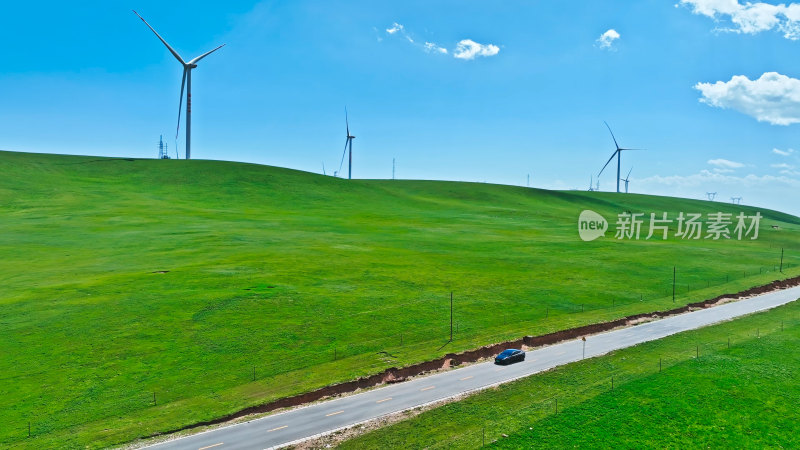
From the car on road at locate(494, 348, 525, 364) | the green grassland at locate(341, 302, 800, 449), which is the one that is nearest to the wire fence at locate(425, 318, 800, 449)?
the green grassland at locate(341, 302, 800, 449)

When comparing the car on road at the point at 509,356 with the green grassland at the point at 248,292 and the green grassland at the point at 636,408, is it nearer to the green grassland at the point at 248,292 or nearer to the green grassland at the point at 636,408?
the green grassland at the point at 636,408

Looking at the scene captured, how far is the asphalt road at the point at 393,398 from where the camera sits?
34812 mm

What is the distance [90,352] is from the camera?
1901 inches

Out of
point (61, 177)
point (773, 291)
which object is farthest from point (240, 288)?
point (61, 177)

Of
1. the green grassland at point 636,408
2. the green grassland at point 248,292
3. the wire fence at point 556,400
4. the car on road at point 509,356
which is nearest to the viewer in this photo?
the wire fence at point 556,400

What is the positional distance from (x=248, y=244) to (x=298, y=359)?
5227 centimetres

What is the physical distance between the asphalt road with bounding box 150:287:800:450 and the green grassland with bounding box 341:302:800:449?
228cm

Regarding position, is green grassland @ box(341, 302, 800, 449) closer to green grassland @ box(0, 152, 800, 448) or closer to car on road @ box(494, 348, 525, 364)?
car on road @ box(494, 348, 525, 364)

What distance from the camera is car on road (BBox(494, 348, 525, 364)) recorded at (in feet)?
162

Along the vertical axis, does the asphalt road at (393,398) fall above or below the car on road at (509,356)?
below

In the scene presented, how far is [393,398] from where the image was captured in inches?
1636

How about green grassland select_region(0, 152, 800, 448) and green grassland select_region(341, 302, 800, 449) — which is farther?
green grassland select_region(0, 152, 800, 448)

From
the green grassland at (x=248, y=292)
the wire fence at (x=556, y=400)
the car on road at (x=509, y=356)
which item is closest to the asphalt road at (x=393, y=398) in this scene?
the car on road at (x=509, y=356)

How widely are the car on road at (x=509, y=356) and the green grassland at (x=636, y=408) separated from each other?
151 inches
